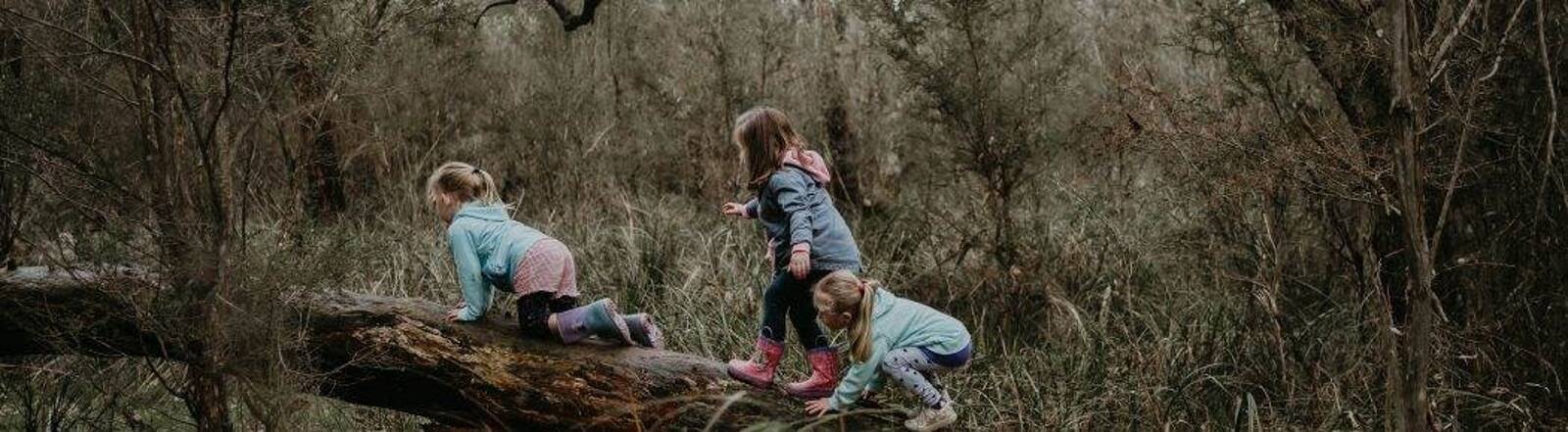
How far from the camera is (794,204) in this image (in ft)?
17.0

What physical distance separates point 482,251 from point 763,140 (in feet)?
3.83

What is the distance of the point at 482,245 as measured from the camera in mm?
5371

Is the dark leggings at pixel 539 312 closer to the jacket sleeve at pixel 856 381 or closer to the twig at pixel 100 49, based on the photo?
the jacket sleeve at pixel 856 381

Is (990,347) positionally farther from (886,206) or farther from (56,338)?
(56,338)

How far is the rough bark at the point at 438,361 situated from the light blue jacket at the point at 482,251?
0.12 metres

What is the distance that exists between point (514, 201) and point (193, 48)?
5.33 metres

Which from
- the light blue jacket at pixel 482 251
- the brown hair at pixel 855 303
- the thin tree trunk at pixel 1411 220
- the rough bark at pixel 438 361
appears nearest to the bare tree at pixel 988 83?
the light blue jacket at pixel 482 251

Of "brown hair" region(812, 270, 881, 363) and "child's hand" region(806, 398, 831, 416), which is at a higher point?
"brown hair" region(812, 270, 881, 363)

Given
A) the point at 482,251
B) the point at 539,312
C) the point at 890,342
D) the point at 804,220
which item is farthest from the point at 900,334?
the point at 482,251

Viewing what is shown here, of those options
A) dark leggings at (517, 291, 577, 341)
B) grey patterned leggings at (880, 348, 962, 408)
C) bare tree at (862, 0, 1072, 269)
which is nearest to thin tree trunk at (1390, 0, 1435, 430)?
grey patterned leggings at (880, 348, 962, 408)

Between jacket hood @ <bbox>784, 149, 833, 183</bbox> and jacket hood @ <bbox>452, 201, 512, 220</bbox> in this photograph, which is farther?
jacket hood @ <bbox>452, 201, 512, 220</bbox>

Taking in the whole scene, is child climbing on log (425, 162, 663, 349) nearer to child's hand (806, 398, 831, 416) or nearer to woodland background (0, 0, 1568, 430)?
woodland background (0, 0, 1568, 430)

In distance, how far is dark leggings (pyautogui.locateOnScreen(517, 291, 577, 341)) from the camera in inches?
205

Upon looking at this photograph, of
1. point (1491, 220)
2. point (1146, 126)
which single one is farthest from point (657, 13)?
point (1491, 220)
